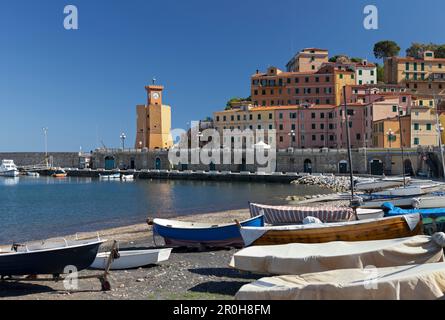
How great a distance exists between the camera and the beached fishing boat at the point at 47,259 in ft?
43.1

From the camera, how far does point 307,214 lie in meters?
20.8

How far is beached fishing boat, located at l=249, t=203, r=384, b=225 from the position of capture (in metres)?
20.2

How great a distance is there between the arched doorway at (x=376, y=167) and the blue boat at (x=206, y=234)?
49689mm

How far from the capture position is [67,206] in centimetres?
4447

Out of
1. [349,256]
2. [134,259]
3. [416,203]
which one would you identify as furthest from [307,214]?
[349,256]

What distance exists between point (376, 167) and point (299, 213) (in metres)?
47.6

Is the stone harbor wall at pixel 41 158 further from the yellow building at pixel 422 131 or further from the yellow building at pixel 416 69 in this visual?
the yellow building at pixel 422 131

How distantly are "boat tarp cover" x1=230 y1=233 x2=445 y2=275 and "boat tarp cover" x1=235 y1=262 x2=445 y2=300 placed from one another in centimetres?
178

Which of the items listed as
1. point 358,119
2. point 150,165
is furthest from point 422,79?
point 150,165

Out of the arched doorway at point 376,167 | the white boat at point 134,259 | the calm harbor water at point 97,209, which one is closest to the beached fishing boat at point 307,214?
the white boat at point 134,259

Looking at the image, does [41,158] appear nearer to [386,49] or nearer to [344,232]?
[386,49]

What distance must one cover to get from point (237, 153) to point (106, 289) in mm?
67487

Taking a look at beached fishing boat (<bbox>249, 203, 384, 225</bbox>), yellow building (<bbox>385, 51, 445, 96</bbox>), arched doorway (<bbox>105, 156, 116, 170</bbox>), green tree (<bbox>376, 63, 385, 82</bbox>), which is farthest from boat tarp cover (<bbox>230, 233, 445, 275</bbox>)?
green tree (<bbox>376, 63, 385, 82</bbox>)
